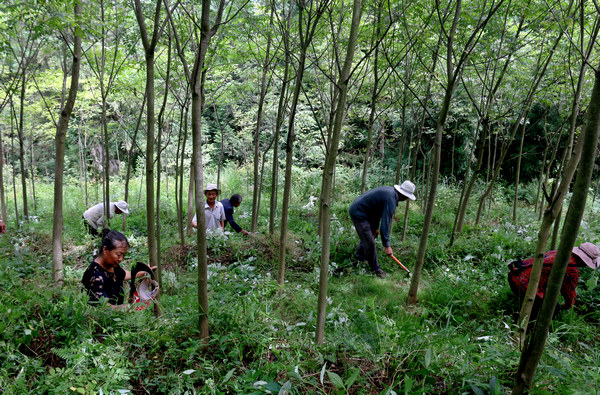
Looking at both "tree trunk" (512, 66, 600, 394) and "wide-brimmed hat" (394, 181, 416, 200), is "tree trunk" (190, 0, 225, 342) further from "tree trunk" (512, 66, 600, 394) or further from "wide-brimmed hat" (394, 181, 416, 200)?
"wide-brimmed hat" (394, 181, 416, 200)

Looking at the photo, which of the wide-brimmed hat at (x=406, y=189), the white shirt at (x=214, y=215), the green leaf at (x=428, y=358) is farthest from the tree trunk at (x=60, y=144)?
the wide-brimmed hat at (x=406, y=189)

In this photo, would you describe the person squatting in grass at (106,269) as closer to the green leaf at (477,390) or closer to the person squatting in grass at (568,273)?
the green leaf at (477,390)

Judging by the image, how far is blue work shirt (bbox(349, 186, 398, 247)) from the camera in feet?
17.7

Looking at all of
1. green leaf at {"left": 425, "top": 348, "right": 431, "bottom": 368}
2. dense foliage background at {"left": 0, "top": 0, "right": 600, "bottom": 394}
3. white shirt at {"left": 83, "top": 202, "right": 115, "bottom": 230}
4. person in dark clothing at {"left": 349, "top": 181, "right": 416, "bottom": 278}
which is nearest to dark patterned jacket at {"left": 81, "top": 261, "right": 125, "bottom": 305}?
dense foliage background at {"left": 0, "top": 0, "right": 600, "bottom": 394}

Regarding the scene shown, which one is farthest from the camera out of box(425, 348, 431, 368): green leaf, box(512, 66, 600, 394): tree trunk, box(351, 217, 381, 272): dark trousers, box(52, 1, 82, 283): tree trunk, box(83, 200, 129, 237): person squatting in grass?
box(83, 200, 129, 237): person squatting in grass

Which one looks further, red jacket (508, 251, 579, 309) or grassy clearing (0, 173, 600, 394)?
red jacket (508, 251, 579, 309)

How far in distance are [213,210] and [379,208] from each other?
10.1 ft

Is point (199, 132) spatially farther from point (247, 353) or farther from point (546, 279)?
point (546, 279)

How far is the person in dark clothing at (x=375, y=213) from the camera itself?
5410 millimetres

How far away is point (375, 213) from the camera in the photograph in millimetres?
5777

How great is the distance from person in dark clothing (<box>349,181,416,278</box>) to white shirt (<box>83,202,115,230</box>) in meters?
4.71

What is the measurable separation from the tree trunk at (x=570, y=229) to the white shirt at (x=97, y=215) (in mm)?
6980

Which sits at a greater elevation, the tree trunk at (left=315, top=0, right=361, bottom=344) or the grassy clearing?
the tree trunk at (left=315, top=0, right=361, bottom=344)

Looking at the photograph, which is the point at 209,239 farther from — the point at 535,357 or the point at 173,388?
the point at 535,357
